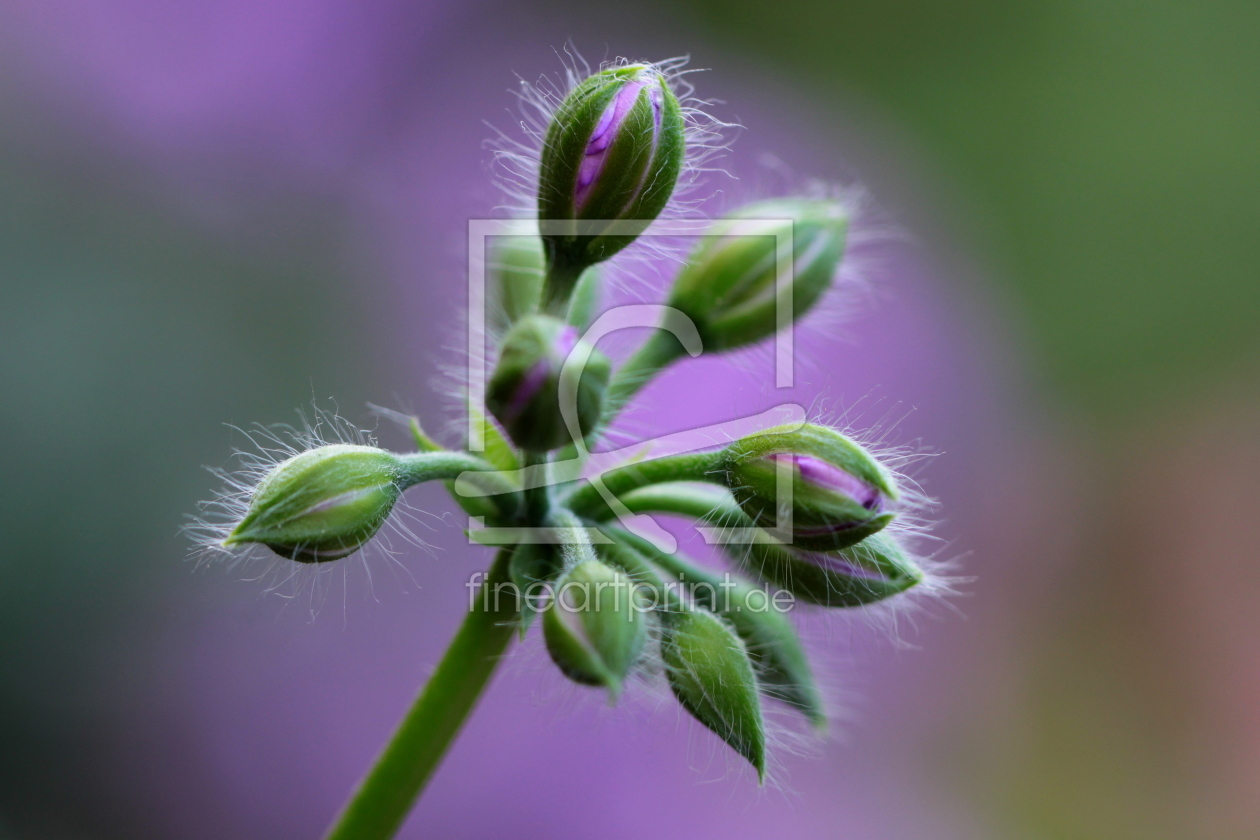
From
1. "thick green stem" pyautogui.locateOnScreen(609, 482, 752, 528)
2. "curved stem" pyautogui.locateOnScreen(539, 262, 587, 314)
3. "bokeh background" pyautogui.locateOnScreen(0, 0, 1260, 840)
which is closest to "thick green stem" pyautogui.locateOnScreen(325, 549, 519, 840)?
"thick green stem" pyautogui.locateOnScreen(609, 482, 752, 528)

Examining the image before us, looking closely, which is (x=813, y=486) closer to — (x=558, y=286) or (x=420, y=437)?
(x=558, y=286)

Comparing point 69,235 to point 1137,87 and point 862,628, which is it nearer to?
point 862,628

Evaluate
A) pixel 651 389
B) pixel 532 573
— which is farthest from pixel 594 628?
pixel 651 389

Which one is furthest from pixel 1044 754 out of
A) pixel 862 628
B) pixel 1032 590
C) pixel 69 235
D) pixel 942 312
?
pixel 69 235

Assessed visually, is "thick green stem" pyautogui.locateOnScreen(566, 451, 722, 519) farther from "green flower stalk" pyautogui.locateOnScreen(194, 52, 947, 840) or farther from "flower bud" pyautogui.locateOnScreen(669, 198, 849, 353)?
"flower bud" pyautogui.locateOnScreen(669, 198, 849, 353)

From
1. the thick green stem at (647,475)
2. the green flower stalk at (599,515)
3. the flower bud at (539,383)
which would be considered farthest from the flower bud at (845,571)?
the flower bud at (539,383)
